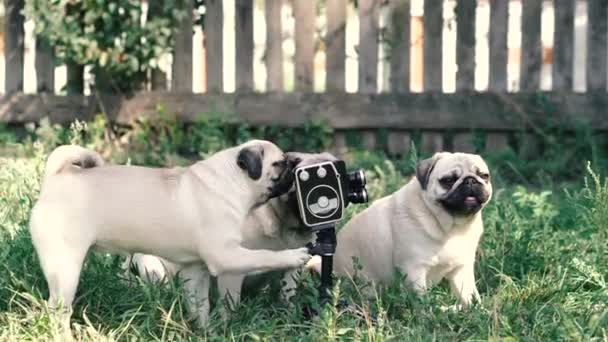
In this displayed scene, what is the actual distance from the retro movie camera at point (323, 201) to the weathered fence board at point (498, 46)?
4738 millimetres

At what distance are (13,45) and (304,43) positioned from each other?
8.68ft

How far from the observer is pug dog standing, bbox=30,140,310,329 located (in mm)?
4855

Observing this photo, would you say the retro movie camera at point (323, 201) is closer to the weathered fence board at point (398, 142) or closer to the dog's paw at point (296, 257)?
the dog's paw at point (296, 257)

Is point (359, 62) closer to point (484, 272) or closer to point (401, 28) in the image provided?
point (401, 28)

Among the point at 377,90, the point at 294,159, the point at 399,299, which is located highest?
the point at 377,90

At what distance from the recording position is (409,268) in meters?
5.53

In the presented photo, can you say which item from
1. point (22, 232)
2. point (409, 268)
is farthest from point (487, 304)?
point (22, 232)

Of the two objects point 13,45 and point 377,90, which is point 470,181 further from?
point 13,45

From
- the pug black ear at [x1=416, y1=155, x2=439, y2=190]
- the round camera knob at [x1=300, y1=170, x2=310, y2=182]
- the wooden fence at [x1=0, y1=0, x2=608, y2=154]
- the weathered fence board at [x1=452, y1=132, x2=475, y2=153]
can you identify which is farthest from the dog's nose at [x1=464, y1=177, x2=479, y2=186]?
the weathered fence board at [x1=452, y1=132, x2=475, y2=153]

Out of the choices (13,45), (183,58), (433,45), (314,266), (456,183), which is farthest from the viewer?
(13,45)

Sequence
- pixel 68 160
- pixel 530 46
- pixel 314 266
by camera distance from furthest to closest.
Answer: pixel 530 46 < pixel 314 266 < pixel 68 160

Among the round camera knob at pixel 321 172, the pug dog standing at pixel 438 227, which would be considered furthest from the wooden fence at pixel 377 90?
the round camera knob at pixel 321 172

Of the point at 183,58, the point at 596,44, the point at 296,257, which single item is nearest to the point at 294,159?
the point at 296,257

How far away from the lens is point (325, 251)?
4.96 m
